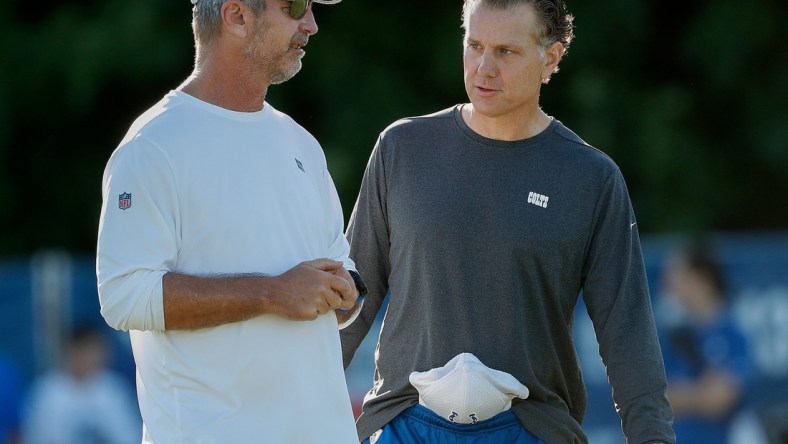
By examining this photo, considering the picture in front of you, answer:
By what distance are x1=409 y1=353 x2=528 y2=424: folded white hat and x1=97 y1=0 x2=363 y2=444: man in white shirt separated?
478mm

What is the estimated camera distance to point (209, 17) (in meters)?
3.46

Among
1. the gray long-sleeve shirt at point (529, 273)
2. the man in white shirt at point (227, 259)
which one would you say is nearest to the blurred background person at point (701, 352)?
the gray long-sleeve shirt at point (529, 273)

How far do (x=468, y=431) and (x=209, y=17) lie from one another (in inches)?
58.9

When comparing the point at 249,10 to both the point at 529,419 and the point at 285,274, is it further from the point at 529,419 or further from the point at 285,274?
the point at 529,419

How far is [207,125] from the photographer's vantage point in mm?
3357

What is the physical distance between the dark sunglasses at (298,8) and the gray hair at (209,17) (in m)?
0.09

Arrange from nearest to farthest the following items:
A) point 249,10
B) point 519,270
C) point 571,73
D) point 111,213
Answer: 1. point 111,213
2. point 249,10
3. point 519,270
4. point 571,73

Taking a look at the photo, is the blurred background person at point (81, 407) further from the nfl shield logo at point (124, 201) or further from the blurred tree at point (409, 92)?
the nfl shield logo at point (124, 201)

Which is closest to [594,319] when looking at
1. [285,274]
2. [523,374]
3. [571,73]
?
[523,374]

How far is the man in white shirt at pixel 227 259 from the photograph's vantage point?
125 inches

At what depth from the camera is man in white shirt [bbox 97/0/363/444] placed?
3182 millimetres

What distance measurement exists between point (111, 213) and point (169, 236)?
151 mm

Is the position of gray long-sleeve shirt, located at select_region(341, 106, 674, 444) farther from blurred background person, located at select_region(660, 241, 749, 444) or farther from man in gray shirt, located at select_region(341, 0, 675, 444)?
blurred background person, located at select_region(660, 241, 749, 444)

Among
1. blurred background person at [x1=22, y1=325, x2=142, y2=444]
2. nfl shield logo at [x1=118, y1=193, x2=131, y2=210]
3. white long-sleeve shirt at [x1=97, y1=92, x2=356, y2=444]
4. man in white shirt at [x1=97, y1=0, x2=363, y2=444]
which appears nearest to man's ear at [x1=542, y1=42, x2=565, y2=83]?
man in white shirt at [x1=97, y1=0, x2=363, y2=444]
